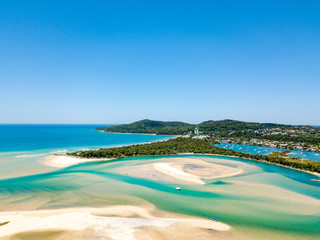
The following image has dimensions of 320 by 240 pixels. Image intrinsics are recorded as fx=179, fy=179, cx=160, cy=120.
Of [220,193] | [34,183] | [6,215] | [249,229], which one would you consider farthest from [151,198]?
[34,183]

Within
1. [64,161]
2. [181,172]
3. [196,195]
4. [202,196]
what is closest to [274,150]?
[181,172]

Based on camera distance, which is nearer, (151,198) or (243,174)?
(151,198)

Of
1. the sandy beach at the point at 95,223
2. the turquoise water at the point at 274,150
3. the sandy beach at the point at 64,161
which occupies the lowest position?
the sandy beach at the point at 64,161

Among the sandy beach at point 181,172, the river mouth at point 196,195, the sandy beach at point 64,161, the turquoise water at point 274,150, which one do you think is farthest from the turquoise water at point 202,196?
the turquoise water at point 274,150

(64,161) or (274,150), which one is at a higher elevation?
(274,150)

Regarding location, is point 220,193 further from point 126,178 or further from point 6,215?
point 6,215

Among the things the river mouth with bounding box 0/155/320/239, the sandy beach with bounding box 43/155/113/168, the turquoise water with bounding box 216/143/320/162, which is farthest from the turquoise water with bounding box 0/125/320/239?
the turquoise water with bounding box 216/143/320/162

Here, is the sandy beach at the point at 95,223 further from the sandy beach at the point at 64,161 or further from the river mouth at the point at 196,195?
the sandy beach at the point at 64,161

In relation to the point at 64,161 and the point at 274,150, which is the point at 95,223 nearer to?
the point at 64,161
